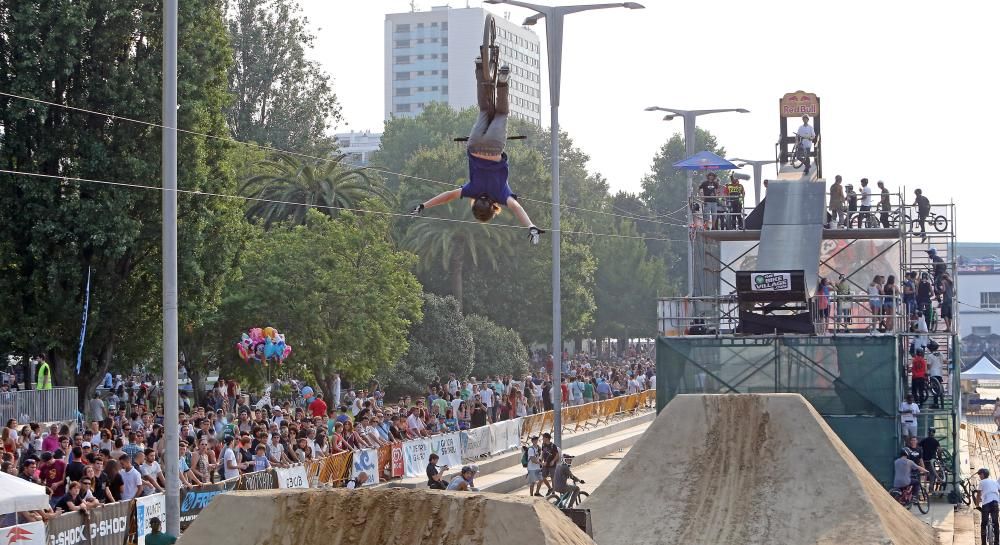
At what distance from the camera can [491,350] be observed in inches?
2510

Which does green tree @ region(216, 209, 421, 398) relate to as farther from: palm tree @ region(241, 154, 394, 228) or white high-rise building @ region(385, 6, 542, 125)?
white high-rise building @ region(385, 6, 542, 125)

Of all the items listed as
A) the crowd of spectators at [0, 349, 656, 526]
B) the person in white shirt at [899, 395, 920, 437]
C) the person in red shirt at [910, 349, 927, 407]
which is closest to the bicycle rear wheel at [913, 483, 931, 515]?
the person in white shirt at [899, 395, 920, 437]

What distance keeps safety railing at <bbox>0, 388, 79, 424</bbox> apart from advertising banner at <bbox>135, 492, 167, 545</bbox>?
26.3 feet

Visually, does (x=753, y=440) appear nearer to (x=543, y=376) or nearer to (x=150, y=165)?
(x=150, y=165)

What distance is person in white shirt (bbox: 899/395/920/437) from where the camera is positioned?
97.6 ft

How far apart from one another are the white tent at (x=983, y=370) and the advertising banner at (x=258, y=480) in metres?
57.4

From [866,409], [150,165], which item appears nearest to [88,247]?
[150,165]

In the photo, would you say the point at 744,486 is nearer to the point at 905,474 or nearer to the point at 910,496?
the point at 905,474

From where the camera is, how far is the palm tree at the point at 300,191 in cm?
4834

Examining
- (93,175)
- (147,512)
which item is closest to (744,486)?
(147,512)

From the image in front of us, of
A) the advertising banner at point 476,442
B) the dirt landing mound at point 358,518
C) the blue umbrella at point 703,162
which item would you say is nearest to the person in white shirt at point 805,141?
the blue umbrella at point 703,162

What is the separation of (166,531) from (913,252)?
2571 cm

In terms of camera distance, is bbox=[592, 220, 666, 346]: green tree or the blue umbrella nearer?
the blue umbrella

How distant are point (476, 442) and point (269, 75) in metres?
37.7
